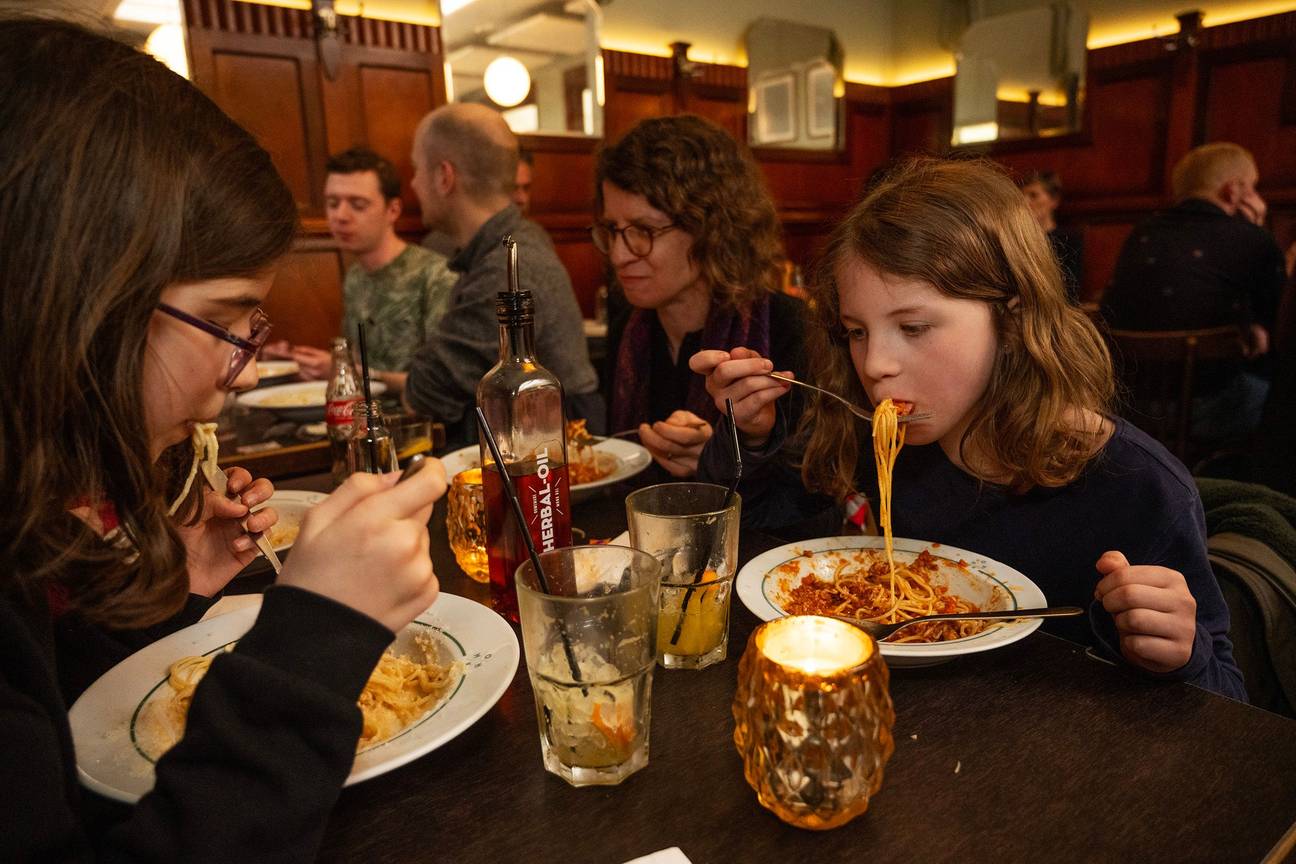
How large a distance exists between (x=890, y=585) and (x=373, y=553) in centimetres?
79

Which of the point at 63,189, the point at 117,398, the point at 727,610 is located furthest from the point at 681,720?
the point at 63,189

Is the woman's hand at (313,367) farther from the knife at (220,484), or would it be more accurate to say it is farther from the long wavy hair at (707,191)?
the knife at (220,484)

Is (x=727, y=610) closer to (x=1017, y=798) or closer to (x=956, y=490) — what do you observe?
(x=1017, y=798)

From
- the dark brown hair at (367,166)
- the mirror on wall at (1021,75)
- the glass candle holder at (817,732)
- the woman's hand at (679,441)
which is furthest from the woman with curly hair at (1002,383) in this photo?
the mirror on wall at (1021,75)

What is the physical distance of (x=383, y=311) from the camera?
4.62 meters

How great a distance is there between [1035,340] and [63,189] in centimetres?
138

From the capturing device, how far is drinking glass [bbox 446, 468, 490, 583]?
53.4 inches

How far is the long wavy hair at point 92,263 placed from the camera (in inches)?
30.1

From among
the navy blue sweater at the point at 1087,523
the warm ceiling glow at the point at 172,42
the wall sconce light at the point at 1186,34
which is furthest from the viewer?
the wall sconce light at the point at 1186,34

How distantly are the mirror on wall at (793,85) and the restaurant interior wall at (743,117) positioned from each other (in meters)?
0.15

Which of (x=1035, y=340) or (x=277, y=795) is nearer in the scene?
(x=277, y=795)

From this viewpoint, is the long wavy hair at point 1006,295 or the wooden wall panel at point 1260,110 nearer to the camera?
the long wavy hair at point 1006,295

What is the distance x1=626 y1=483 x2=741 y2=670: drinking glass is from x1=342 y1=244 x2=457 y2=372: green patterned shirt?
12.0ft

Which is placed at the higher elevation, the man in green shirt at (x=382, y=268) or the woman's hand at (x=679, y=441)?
the man in green shirt at (x=382, y=268)
